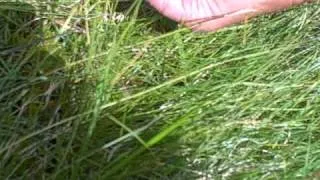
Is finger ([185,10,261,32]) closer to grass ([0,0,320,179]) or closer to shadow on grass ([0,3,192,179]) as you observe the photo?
grass ([0,0,320,179])

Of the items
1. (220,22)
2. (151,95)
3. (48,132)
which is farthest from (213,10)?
(48,132)

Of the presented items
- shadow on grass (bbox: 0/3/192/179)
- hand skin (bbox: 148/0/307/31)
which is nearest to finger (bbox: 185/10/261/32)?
hand skin (bbox: 148/0/307/31)

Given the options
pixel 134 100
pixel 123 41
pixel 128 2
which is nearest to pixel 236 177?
pixel 134 100

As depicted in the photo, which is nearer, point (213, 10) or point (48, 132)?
point (48, 132)

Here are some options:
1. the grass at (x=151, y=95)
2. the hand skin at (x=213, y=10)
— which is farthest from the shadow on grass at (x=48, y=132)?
the hand skin at (x=213, y=10)

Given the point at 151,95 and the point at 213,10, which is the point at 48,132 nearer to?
the point at 151,95

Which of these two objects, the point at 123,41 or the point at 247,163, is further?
the point at 123,41

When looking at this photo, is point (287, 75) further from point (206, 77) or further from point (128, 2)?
point (128, 2)
